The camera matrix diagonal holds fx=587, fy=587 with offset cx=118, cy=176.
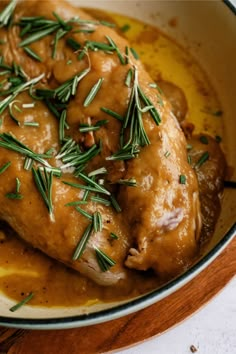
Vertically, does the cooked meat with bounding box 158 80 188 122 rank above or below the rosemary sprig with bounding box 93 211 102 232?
above

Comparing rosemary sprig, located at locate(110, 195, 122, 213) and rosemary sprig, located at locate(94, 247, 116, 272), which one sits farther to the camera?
rosemary sprig, located at locate(110, 195, 122, 213)

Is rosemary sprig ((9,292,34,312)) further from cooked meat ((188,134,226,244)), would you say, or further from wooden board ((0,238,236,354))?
cooked meat ((188,134,226,244))

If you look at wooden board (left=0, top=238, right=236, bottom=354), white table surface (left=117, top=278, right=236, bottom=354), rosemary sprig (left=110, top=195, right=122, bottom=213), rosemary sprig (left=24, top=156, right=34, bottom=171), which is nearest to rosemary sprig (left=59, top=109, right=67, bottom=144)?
rosemary sprig (left=24, top=156, right=34, bottom=171)

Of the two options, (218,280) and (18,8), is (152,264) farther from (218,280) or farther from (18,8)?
(18,8)

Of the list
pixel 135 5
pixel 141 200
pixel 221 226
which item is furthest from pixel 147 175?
pixel 135 5

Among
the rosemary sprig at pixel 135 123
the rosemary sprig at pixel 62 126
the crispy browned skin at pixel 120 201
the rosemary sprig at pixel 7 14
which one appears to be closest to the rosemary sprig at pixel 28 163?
the crispy browned skin at pixel 120 201

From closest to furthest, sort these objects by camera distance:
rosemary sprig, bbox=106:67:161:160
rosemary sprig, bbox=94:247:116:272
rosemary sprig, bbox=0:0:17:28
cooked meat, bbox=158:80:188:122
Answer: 1. rosemary sprig, bbox=94:247:116:272
2. rosemary sprig, bbox=106:67:161:160
3. rosemary sprig, bbox=0:0:17:28
4. cooked meat, bbox=158:80:188:122

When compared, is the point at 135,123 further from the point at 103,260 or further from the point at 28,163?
the point at 103,260
